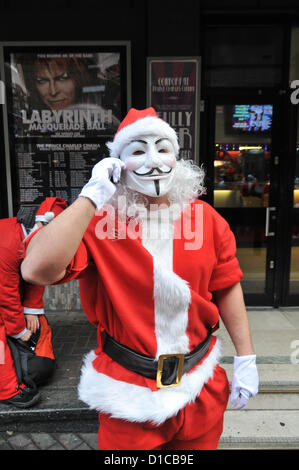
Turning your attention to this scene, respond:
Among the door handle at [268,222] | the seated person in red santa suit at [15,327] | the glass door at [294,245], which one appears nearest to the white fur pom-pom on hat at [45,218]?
the seated person in red santa suit at [15,327]

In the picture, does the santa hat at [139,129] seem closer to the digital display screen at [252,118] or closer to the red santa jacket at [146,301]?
the red santa jacket at [146,301]

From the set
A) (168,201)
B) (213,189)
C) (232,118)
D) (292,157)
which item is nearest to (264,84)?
(232,118)

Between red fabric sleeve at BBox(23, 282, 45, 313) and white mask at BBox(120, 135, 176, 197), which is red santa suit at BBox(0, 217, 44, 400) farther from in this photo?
white mask at BBox(120, 135, 176, 197)

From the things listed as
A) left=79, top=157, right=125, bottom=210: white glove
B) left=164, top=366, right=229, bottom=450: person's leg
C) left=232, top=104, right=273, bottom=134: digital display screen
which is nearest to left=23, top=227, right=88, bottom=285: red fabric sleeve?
left=79, top=157, right=125, bottom=210: white glove

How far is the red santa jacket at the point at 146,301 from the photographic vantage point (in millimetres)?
1528

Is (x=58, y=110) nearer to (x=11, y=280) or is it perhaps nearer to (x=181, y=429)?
(x=11, y=280)

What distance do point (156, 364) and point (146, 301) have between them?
262 mm

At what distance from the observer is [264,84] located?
4.66 metres

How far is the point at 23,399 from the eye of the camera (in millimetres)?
2939

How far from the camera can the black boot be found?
9.61 feet

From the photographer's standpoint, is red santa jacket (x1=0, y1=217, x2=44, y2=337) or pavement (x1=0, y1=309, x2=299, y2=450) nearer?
pavement (x1=0, y1=309, x2=299, y2=450)

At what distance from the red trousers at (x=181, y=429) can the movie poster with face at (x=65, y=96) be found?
3.63 m

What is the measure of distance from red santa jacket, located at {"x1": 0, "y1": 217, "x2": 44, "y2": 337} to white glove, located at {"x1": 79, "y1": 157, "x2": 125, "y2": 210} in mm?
1565

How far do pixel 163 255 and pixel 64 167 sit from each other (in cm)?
342
